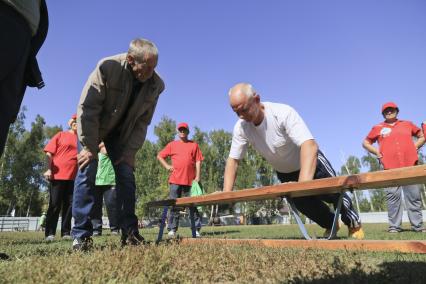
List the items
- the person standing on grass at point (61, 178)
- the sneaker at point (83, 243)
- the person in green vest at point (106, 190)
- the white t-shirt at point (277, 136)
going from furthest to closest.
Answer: the person in green vest at point (106, 190) → the person standing on grass at point (61, 178) → the white t-shirt at point (277, 136) → the sneaker at point (83, 243)

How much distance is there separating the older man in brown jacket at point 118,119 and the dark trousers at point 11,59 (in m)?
0.83

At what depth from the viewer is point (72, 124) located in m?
8.45

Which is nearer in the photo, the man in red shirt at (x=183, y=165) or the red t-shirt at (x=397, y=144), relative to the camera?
the red t-shirt at (x=397, y=144)

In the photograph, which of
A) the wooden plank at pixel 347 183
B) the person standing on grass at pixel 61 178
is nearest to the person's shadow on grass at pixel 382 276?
the wooden plank at pixel 347 183

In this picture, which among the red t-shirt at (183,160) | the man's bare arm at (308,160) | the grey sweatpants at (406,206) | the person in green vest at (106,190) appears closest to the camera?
the man's bare arm at (308,160)

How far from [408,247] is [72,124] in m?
7.23

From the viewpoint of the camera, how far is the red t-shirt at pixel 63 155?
7949 mm

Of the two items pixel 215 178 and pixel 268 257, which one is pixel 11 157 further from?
pixel 268 257

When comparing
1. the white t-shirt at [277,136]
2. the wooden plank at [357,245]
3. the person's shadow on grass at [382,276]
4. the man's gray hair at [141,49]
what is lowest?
the person's shadow on grass at [382,276]

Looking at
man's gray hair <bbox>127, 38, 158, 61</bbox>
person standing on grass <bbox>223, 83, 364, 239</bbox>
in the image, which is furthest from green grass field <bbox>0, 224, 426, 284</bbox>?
man's gray hair <bbox>127, 38, 158, 61</bbox>

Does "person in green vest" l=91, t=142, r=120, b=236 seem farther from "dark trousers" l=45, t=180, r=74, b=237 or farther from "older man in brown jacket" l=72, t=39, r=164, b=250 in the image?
"older man in brown jacket" l=72, t=39, r=164, b=250

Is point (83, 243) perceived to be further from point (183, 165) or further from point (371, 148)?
point (371, 148)

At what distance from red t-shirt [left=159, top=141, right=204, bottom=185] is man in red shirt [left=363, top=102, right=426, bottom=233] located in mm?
4084

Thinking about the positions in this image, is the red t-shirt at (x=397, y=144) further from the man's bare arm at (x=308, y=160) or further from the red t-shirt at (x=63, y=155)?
the red t-shirt at (x=63, y=155)
